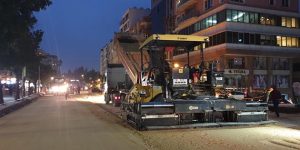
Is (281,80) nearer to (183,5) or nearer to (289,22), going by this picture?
(289,22)

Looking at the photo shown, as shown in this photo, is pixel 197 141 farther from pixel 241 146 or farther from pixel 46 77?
pixel 46 77

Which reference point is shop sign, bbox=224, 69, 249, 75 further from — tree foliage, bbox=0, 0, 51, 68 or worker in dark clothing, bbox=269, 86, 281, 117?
worker in dark clothing, bbox=269, 86, 281, 117

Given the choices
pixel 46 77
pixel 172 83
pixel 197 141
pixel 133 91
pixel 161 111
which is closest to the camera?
pixel 197 141

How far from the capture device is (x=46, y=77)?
4222 inches

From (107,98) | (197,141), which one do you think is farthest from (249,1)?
(197,141)

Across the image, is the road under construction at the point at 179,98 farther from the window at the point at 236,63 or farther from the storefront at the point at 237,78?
the window at the point at 236,63

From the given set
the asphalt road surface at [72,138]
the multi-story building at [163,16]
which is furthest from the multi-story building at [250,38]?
the asphalt road surface at [72,138]

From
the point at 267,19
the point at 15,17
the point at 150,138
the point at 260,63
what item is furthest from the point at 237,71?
the point at 150,138

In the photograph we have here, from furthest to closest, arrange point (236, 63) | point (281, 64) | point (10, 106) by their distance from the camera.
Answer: point (281, 64) < point (236, 63) < point (10, 106)

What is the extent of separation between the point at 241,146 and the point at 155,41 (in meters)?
7.41

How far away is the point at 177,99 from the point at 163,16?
245ft

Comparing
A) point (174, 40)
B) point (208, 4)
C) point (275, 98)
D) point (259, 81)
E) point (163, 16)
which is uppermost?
point (163, 16)

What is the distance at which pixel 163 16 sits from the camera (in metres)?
91.6

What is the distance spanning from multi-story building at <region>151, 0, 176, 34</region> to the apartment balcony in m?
3.88
